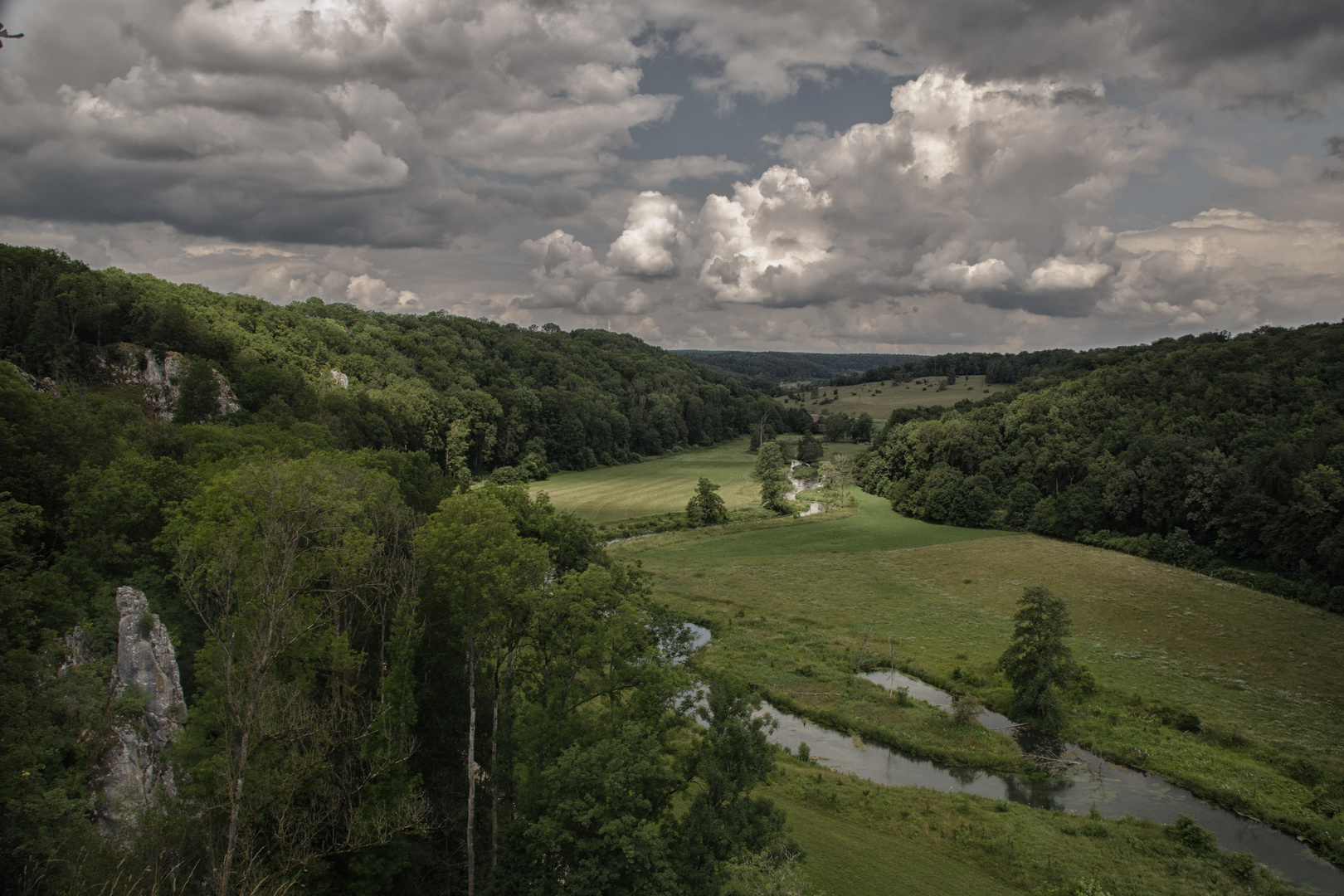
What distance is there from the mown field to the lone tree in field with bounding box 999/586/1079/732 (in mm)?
1466

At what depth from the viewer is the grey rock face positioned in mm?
15766

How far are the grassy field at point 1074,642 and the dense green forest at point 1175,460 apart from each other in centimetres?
427

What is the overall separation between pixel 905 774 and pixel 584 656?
62.9 feet

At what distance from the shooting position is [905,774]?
29.8 m

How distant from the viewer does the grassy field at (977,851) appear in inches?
837

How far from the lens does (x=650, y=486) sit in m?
98.8

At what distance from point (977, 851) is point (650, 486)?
77.4 metres

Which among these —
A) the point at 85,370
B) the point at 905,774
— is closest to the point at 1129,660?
the point at 905,774

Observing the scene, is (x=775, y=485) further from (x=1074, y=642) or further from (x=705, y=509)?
(x=1074, y=642)

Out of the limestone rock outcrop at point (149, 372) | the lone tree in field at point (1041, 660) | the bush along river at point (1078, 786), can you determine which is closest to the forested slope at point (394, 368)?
the limestone rock outcrop at point (149, 372)

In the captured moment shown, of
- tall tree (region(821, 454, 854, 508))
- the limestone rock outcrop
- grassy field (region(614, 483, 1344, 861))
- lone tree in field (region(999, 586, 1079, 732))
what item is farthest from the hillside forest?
tall tree (region(821, 454, 854, 508))

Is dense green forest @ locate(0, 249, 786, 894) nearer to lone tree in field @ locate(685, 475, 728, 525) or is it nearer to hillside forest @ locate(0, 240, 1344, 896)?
hillside forest @ locate(0, 240, 1344, 896)

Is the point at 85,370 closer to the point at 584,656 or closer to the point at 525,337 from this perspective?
the point at 584,656

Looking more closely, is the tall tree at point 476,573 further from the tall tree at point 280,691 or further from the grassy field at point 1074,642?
the grassy field at point 1074,642
